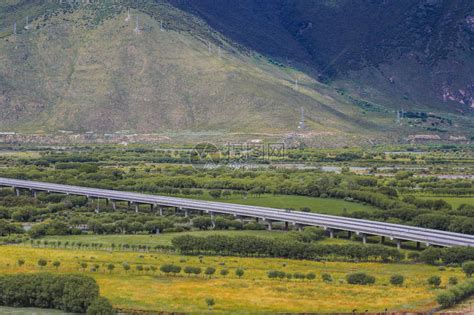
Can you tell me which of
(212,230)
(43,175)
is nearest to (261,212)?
(212,230)

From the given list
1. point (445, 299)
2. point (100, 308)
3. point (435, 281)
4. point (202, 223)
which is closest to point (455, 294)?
point (445, 299)

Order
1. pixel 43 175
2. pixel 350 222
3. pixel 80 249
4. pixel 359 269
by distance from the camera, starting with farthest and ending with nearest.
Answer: pixel 43 175, pixel 350 222, pixel 80 249, pixel 359 269

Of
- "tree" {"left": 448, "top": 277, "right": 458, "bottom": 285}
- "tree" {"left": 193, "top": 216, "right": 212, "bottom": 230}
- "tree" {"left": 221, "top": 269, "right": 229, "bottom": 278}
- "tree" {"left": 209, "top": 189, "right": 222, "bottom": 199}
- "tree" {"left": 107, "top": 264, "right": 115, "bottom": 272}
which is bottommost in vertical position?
"tree" {"left": 448, "top": 277, "right": 458, "bottom": 285}

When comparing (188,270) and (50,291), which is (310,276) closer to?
(188,270)

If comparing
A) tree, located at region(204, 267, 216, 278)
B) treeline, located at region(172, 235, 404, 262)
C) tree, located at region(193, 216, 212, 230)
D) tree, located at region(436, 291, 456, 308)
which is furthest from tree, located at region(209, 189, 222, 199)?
tree, located at region(436, 291, 456, 308)

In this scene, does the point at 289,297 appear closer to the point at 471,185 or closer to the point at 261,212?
the point at 261,212

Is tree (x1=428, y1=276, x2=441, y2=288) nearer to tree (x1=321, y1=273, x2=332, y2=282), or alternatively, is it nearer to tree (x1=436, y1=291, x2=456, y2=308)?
tree (x1=436, y1=291, x2=456, y2=308)
